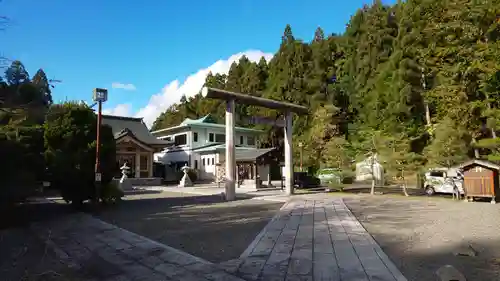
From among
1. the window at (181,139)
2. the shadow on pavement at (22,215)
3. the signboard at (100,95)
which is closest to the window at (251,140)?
the window at (181,139)

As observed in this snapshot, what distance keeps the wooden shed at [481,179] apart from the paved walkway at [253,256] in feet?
29.7

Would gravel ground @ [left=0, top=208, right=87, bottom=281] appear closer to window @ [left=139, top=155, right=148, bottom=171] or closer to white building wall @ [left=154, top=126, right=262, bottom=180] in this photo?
window @ [left=139, top=155, right=148, bottom=171]

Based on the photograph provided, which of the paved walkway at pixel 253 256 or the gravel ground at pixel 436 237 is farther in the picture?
the gravel ground at pixel 436 237

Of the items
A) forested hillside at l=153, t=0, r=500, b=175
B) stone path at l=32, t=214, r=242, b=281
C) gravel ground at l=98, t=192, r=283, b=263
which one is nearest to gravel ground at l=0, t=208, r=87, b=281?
stone path at l=32, t=214, r=242, b=281

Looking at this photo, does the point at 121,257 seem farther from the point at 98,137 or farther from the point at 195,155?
the point at 195,155

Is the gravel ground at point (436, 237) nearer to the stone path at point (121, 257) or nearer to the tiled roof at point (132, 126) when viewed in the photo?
the stone path at point (121, 257)

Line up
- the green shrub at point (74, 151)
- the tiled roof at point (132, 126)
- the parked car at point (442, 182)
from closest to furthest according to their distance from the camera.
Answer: the green shrub at point (74, 151) < the parked car at point (442, 182) < the tiled roof at point (132, 126)

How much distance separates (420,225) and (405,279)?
16.5ft

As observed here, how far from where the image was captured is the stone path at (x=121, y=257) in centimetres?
458

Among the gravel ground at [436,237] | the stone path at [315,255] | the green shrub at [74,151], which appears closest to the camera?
the stone path at [315,255]

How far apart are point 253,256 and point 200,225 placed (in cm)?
359

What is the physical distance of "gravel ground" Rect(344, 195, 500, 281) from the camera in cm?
492

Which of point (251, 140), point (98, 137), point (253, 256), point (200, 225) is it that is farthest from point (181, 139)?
point (253, 256)

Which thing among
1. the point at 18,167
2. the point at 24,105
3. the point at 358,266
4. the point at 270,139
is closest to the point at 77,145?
the point at 18,167
